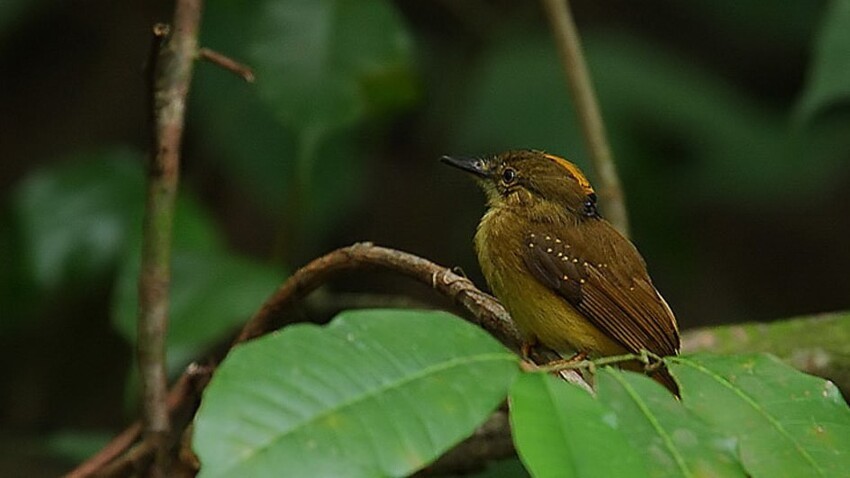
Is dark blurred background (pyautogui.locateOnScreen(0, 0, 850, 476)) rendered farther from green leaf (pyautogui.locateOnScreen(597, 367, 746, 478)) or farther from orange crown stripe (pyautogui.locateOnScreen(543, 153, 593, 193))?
green leaf (pyautogui.locateOnScreen(597, 367, 746, 478))

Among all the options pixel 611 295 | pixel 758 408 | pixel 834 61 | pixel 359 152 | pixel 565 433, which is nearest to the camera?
pixel 565 433

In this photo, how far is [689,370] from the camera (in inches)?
56.9

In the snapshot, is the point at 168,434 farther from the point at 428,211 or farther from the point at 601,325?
the point at 428,211

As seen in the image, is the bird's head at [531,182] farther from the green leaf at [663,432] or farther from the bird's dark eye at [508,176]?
the green leaf at [663,432]

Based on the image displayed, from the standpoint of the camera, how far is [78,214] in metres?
3.60

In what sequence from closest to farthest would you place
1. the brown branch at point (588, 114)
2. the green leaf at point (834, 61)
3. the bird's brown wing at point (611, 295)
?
the bird's brown wing at point (611, 295) < the green leaf at point (834, 61) < the brown branch at point (588, 114)

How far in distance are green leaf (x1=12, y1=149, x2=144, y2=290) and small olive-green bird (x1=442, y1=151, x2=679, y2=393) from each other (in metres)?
1.20

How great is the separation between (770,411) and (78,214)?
2544mm

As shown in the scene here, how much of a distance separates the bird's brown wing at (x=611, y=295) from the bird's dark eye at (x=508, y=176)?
12.1 inches

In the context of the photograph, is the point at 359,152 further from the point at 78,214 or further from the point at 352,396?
the point at 352,396

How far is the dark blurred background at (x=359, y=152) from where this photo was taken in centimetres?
319

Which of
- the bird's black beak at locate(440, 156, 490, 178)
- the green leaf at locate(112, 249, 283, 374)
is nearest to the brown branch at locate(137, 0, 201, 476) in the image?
the green leaf at locate(112, 249, 283, 374)

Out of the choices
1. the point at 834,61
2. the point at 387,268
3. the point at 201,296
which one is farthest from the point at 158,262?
the point at 834,61

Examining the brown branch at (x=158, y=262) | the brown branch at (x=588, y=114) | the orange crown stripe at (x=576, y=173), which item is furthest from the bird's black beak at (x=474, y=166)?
the brown branch at (x=158, y=262)
